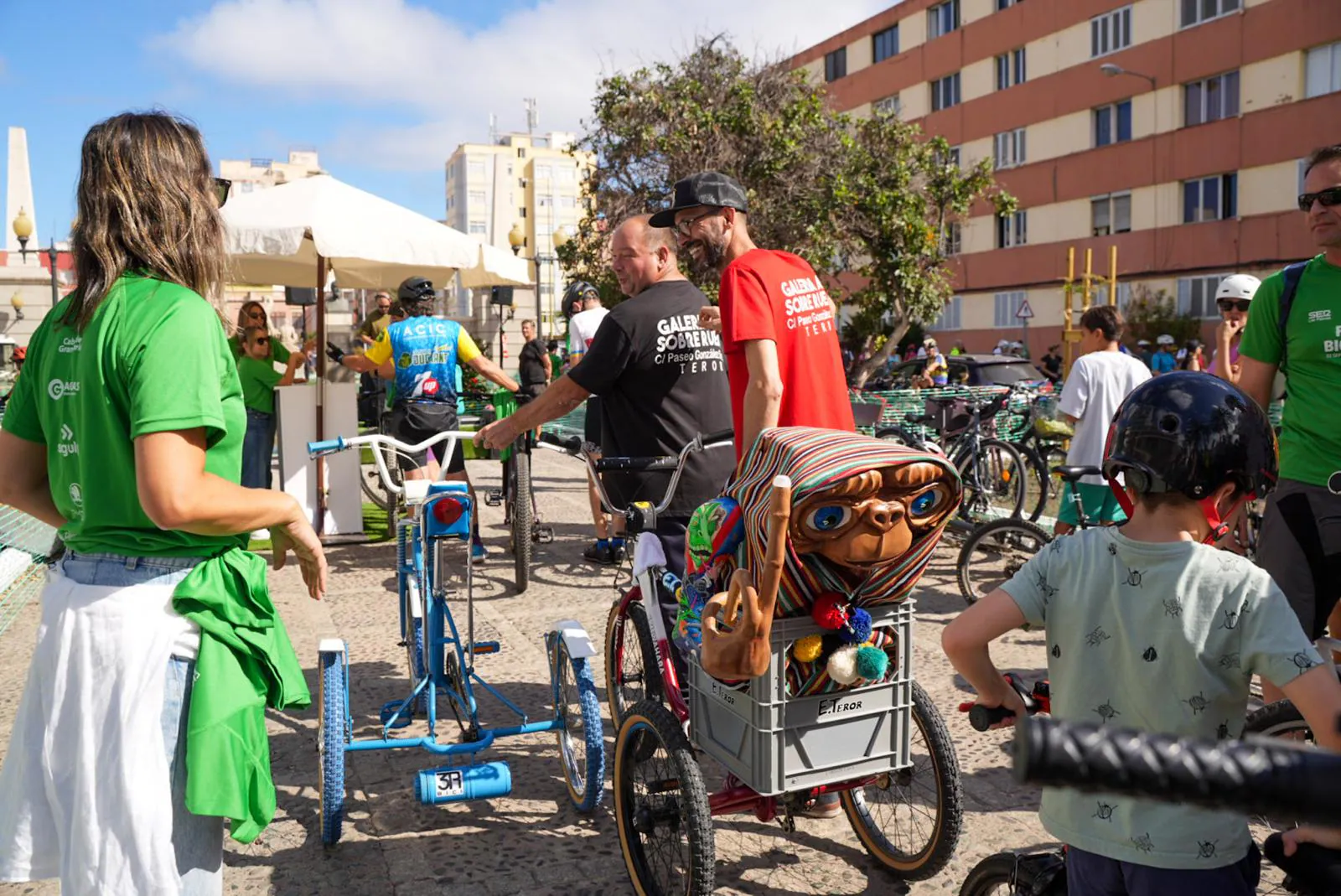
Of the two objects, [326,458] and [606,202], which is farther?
[606,202]

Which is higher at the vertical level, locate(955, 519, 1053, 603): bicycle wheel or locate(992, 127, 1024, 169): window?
locate(992, 127, 1024, 169): window

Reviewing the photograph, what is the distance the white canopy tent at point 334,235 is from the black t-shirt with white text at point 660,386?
4.50 meters

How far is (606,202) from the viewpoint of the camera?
1856 centimetres

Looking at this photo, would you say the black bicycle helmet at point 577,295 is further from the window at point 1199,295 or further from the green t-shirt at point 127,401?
the window at point 1199,295

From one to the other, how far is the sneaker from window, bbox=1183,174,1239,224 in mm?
26883

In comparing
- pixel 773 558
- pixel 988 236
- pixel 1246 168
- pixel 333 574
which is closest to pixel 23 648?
pixel 333 574

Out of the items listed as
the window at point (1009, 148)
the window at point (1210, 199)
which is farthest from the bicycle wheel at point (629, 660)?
the window at point (1009, 148)

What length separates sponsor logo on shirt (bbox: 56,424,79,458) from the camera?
206cm

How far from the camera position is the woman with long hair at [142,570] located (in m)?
1.97

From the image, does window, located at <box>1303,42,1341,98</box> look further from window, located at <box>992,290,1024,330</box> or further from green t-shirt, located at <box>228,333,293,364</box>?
green t-shirt, located at <box>228,333,293,364</box>

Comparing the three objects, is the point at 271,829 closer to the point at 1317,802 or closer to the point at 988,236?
the point at 1317,802

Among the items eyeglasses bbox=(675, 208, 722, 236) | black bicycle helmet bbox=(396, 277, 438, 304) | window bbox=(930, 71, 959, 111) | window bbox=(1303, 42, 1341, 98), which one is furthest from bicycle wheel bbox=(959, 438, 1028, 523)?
window bbox=(930, 71, 959, 111)

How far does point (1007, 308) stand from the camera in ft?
120

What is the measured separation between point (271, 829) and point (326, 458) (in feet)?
17.7
